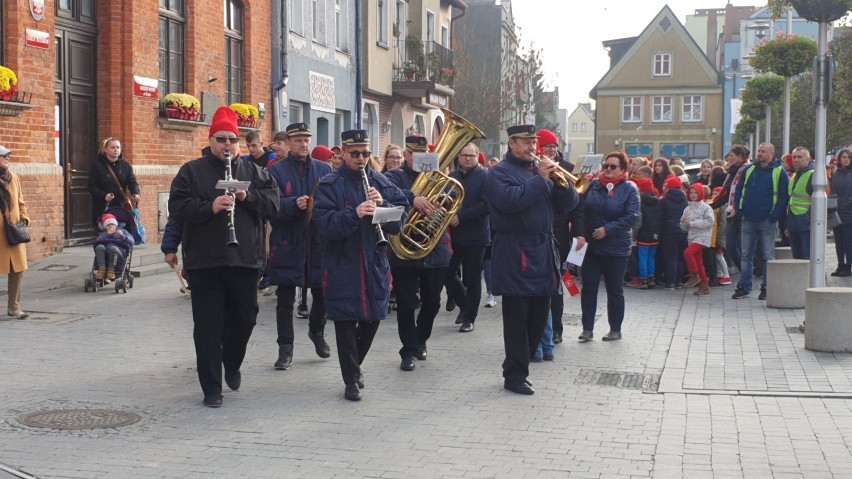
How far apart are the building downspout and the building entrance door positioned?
6.70m

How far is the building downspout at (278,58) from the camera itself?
80.3 feet

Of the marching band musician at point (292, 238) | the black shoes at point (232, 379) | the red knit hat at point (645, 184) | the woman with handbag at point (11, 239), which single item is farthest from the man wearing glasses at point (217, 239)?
the red knit hat at point (645, 184)

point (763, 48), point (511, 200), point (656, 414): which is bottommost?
point (656, 414)

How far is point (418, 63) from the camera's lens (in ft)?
111

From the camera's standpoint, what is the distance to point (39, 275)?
14.6m

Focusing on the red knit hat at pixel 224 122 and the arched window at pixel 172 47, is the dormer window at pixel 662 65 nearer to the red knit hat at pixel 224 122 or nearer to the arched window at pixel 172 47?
the arched window at pixel 172 47

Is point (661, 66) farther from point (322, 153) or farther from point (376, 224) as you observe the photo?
point (376, 224)

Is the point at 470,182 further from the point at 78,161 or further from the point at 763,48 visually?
the point at 763,48

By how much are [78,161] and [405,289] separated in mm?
9719

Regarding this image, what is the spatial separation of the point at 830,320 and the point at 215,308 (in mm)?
5254

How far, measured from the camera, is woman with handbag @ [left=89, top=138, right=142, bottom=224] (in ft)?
49.8

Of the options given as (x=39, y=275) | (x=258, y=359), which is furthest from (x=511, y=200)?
(x=39, y=275)

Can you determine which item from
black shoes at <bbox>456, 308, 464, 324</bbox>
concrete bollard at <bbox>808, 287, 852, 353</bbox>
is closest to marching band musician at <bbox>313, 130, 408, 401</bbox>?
black shoes at <bbox>456, 308, 464, 324</bbox>

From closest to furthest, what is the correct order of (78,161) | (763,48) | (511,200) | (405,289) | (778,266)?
(511,200) < (405,289) < (778,266) < (78,161) < (763,48)
